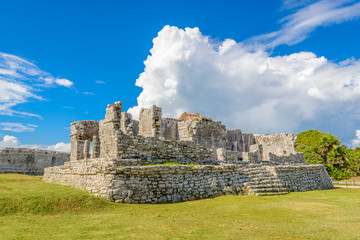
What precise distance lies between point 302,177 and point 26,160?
2433 centimetres

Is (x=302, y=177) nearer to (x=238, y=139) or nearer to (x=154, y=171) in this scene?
(x=154, y=171)

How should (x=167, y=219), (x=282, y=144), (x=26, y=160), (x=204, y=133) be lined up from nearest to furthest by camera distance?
(x=167, y=219)
(x=204, y=133)
(x=26, y=160)
(x=282, y=144)

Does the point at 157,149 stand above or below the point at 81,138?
below

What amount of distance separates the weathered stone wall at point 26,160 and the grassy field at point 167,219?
17.0 metres

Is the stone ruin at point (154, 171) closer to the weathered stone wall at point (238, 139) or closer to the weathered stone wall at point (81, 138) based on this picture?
the weathered stone wall at point (81, 138)

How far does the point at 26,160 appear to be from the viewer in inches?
986

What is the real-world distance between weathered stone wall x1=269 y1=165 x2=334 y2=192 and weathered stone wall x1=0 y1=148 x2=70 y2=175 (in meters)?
21.8

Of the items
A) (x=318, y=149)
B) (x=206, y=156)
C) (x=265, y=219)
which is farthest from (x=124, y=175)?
(x=318, y=149)

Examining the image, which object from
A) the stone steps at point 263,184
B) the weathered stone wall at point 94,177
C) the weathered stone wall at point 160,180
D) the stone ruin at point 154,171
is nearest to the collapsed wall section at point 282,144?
the stone ruin at point 154,171

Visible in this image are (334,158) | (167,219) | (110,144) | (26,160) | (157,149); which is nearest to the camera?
(167,219)

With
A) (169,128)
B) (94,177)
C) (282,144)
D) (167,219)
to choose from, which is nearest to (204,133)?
(169,128)

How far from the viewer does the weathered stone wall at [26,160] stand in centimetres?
2388

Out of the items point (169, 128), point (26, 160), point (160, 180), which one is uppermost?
point (169, 128)

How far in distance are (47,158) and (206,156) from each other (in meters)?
18.6
